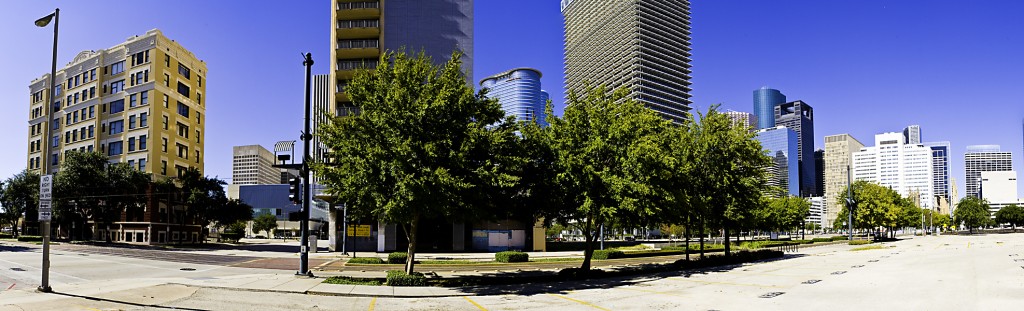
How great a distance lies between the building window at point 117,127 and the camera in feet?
262

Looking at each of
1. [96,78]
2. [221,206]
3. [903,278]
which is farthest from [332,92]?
[903,278]

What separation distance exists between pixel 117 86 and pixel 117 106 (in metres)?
2.84

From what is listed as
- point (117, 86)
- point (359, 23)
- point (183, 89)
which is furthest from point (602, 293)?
point (117, 86)

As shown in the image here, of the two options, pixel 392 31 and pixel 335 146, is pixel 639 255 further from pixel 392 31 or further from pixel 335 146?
pixel 392 31

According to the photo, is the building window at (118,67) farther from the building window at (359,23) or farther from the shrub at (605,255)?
the shrub at (605,255)

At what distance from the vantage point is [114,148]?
3159 inches

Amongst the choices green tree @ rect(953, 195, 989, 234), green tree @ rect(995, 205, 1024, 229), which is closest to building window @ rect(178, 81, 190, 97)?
green tree @ rect(953, 195, 989, 234)

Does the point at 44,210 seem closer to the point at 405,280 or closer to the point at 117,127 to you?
the point at 405,280

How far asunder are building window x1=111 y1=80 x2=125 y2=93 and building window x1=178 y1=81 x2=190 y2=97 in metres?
6.65

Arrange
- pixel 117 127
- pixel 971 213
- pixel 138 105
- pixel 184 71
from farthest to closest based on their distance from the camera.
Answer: pixel 971 213, pixel 184 71, pixel 117 127, pixel 138 105

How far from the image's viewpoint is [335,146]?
77.3ft

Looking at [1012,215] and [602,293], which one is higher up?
[602,293]

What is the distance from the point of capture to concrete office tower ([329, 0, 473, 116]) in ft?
239

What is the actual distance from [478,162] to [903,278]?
713 inches
